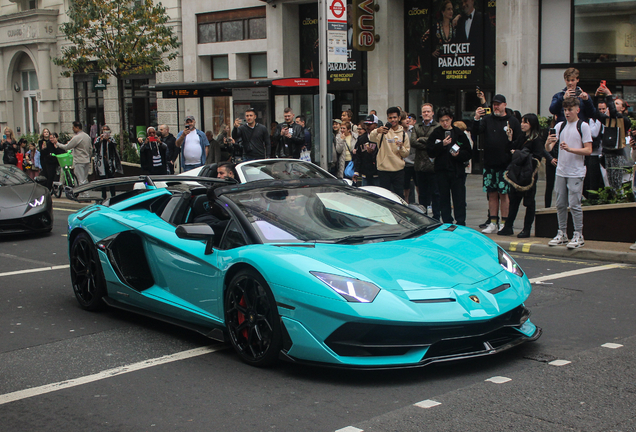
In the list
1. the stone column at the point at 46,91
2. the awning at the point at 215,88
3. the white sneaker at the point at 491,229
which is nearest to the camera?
the white sneaker at the point at 491,229

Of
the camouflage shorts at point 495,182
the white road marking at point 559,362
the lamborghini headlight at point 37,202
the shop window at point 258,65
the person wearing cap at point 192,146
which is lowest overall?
the white road marking at point 559,362

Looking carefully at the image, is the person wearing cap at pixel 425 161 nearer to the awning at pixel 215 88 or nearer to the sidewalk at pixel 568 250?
the sidewalk at pixel 568 250

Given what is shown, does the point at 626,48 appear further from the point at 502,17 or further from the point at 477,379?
the point at 477,379

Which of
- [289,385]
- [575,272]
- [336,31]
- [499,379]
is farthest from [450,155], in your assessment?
[289,385]

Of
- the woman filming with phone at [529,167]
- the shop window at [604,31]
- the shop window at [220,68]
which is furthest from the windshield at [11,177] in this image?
the shop window at [220,68]

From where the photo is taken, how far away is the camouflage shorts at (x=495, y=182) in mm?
11695

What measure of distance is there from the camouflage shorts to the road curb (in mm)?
1033

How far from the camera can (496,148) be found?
11656 mm

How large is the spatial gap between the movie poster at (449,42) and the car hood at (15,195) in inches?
500

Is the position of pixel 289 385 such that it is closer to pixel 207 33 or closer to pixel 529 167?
pixel 529 167

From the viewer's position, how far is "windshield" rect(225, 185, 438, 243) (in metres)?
5.82

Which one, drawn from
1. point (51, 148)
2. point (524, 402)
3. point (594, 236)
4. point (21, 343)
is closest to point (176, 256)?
point (21, 343)

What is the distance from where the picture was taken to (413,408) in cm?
454

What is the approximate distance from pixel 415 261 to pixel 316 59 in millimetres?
21641
